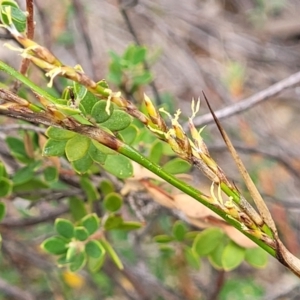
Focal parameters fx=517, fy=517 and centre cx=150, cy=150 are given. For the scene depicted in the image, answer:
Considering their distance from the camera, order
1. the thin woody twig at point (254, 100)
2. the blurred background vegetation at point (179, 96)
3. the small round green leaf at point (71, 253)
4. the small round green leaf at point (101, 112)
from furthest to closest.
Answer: the blurred background vegetation at point (179, 96) → the thin woody twig at point (254, 100) → the small round green leaf at point (71, 253) → the small round green leaf at point (101, 112)

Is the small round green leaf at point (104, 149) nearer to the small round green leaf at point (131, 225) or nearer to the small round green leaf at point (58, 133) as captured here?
the small round green leaf at point (58, 133)

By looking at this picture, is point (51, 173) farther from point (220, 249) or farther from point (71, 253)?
point (220, 249)

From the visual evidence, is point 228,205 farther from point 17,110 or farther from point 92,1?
point 92,1

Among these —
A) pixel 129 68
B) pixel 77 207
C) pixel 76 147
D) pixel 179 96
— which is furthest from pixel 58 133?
pixel 179 96

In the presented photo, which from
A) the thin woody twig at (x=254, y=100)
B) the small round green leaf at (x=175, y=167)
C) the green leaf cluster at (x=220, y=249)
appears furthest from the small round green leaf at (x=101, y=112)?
the thin woody twig at (x=254, y=100)

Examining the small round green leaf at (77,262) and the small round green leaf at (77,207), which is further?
the small round green leaf at (77,207)

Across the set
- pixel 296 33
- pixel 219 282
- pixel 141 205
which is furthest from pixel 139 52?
pixel 296 33

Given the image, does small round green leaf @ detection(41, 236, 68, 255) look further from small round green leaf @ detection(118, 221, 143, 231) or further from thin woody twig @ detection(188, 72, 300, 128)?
thin woody twig @ detection(188, 72, 300, 128)
